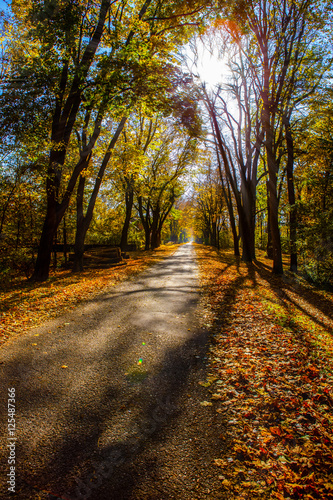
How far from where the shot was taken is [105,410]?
3125 millimetres

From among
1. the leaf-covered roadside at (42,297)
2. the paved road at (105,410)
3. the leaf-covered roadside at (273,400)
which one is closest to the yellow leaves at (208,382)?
the leaf-covered roadside at (273,400)

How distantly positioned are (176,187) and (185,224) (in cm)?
3461

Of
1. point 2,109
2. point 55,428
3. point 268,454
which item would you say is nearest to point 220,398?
Result: point 268,454

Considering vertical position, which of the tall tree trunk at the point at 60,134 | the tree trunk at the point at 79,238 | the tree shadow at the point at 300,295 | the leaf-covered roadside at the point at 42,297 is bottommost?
the tree shadow at the point at 300,295

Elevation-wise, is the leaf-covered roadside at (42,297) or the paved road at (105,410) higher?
the leaf-covered roadside at (42,297)

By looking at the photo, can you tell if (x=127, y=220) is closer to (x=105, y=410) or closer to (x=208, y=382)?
(x=208, y=382)

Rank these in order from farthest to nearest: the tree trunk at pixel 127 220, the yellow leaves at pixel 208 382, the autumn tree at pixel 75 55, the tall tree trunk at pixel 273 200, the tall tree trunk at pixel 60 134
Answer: the tree trunk at pixel 127 220 < the tall tree trunk at pixel 273 200 < the tall tree trunk at pixel 60 134 < the autumn tree at pixel 75 55 < the yellow leaves at pixel 208 382

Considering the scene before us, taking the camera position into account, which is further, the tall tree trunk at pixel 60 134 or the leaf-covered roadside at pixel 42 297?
the tall tree trunk at pixel 60 134

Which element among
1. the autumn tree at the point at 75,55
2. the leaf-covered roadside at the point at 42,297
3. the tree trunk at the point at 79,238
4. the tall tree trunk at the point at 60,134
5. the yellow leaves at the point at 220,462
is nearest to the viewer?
the yellow leaves at the point at 220,462

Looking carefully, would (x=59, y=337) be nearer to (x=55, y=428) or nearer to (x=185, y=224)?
(x=55, y=428)

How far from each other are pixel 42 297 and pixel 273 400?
7.10 m

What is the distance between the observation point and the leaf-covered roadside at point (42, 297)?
19.3ft

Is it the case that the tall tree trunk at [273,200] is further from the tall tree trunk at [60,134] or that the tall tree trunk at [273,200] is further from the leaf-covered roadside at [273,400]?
the tall tree trunk at [60,134]

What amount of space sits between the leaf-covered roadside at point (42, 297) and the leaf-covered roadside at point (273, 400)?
4.27 m
